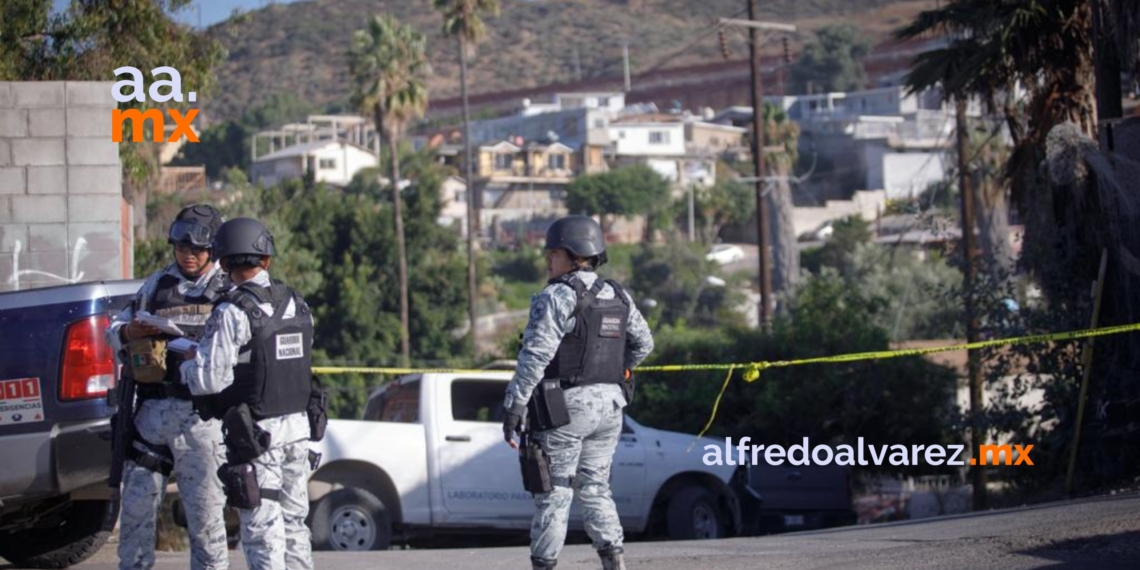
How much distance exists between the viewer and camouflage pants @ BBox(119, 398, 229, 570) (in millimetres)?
6250

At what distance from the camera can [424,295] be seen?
4662 cm

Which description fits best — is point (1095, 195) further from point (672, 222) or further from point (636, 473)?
point (672, 222)

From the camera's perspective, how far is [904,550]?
7.78 metres

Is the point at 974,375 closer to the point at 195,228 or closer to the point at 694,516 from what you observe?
the point at 694,516

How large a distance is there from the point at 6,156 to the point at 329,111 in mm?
122883

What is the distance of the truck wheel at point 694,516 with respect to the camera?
11.5 metres

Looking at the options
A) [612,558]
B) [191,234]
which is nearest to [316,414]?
[191,234]

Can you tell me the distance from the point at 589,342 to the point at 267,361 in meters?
1.70

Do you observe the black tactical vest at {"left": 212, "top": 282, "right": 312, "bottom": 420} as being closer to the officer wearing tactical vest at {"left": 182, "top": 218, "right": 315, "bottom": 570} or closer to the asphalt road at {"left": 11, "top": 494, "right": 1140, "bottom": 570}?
the officer wearing tactical vest at {"left": 182, "top": 218, "right": 315, "bottom": 570}

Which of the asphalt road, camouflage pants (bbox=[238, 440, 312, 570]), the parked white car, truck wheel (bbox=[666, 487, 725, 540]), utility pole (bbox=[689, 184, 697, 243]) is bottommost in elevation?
truck wheel (bbox=[666, 487, 725, 540])

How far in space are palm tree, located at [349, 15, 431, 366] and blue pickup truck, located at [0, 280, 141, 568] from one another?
3693 cm

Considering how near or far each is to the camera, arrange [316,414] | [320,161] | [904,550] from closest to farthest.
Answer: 1. [316,414]
2. [904,550]
3. [320,161]

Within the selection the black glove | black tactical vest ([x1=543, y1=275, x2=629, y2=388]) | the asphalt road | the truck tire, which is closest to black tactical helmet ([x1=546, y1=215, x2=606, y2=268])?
black tactical vest ([x1=543, y1=275, x2=629, y2=388])

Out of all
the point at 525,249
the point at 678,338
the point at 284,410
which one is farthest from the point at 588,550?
the point at 525,249
